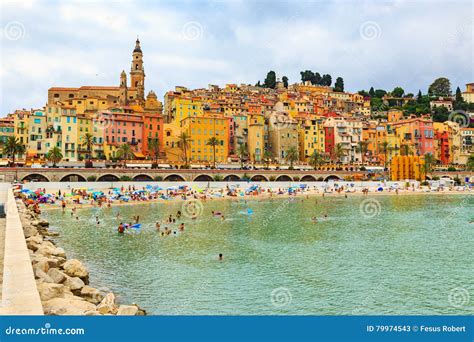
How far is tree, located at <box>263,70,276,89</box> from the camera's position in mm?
174375

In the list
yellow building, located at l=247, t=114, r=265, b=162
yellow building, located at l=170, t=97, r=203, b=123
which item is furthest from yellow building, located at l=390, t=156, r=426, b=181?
yellow building, located at l=170, t=97, r=203, b=123

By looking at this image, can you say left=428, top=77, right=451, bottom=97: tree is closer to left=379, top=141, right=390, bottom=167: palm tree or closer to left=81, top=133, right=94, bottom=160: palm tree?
left=379, top=141, right=390, bottom=167: palm tree

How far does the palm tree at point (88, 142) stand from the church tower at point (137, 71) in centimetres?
3503

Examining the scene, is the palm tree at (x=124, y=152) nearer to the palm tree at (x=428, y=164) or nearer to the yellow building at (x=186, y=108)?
the yellow building at (x=186, y=108)

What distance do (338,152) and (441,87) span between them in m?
111

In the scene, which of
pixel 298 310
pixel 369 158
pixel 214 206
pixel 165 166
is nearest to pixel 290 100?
pixel 369 158

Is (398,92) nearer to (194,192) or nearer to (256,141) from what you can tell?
(256,141)

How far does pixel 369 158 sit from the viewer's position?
372ft

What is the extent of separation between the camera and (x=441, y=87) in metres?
190

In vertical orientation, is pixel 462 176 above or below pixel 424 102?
below

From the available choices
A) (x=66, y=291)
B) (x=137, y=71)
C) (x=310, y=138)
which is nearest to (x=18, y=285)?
(x=66, y=291)
